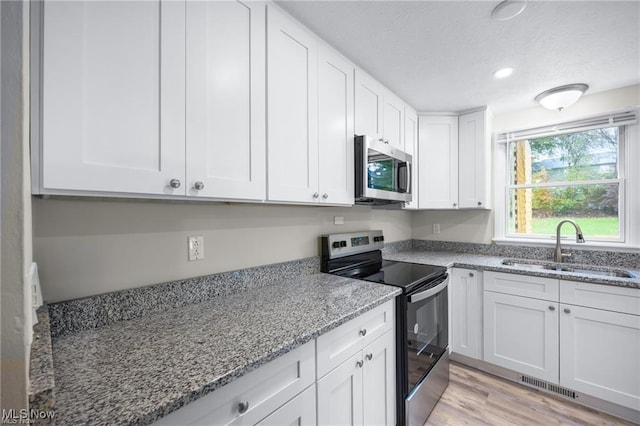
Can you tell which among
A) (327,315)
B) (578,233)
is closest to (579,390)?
(578,233)

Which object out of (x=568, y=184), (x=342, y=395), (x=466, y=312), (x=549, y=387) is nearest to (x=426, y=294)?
(x=342, y=395)

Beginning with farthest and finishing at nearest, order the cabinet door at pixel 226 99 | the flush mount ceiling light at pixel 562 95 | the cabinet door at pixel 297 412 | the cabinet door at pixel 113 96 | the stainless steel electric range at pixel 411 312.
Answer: the flush mount ceiling light at pixel 562 95, the stainless steel electric range at pixel 411 312, the cabinet door at pixel 226 99, the cabinet door at pixel 297 412, the cabinet door at pixel 113 96

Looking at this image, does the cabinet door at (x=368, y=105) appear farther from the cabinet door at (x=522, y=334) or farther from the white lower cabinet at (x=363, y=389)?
the cabinet door at (x=522, y=334)

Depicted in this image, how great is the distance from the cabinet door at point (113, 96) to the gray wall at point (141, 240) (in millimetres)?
315

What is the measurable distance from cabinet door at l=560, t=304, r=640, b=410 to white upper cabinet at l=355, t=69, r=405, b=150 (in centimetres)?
178

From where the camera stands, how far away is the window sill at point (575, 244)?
6.78 feet

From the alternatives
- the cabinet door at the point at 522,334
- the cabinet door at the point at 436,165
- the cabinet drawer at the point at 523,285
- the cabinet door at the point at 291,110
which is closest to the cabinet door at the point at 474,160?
the cabinet door at the point at 436,165

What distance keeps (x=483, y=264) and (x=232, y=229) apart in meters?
2.07

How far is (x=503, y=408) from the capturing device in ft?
5.96

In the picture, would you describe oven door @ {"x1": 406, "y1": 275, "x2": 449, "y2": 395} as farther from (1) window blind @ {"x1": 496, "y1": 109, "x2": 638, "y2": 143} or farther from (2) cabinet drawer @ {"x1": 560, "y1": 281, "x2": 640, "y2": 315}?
(1) window blind @ {"x1": 496, "y1": 109, "x2": 638, "y2": 143}

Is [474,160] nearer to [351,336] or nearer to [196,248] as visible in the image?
[351,336]

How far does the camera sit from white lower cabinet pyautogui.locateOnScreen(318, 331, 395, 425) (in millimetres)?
1037

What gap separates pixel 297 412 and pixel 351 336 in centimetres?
36

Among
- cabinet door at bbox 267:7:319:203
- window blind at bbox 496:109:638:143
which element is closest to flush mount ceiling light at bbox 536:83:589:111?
window blind at bbox 496:109:638:143
